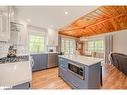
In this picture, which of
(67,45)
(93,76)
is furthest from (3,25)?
(67,45)

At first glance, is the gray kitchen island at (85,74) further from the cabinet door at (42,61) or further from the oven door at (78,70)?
the cabinet door at (42,61)

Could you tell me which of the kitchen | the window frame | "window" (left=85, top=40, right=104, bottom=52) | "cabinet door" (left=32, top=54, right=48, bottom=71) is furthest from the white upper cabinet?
"window" (left=85, top=40, right=104, bottom=52)

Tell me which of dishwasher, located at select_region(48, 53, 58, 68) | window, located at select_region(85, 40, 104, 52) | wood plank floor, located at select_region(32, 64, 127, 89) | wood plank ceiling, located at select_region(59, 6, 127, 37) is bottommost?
wood plank floor, located at select_region(32, 64, 127, 89)

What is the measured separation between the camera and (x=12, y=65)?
178 centimetres

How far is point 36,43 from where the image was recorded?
6.13 m

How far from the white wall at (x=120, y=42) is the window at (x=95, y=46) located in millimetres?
1393

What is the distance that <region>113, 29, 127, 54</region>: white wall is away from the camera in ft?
21.1

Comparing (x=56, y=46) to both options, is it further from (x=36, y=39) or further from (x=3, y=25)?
(x=3, y=25)

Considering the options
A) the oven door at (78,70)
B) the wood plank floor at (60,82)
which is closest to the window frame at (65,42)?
the wood plank floor at (60,82)

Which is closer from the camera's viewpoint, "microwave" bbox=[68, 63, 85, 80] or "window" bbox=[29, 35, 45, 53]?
"microwave" bbox=[68, 63, 85, 80]

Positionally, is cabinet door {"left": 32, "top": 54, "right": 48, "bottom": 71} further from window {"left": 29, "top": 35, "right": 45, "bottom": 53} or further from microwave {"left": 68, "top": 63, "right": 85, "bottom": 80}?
microwave {"left": 68, "top": 63, "right": 85, "bottom": 80}

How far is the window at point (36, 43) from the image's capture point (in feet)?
19.4

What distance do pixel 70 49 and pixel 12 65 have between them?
27.7 ft
